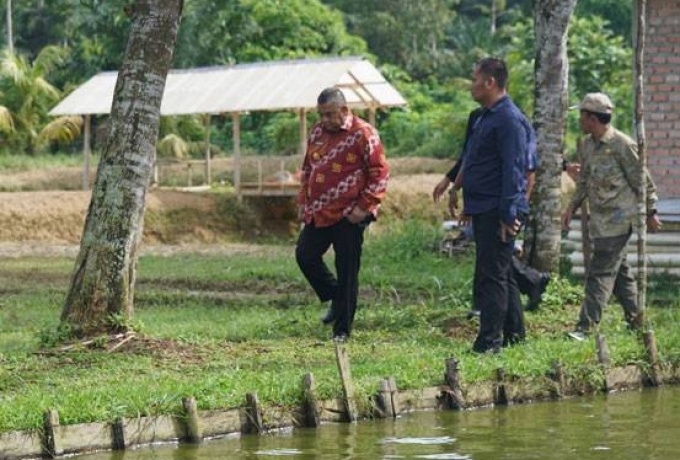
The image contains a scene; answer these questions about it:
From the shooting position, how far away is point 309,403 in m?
9.70

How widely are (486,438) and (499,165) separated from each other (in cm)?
271

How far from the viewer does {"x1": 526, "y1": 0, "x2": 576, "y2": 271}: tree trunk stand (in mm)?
14555

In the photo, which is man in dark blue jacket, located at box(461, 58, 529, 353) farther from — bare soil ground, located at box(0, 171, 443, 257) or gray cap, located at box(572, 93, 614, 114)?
bare soil ground, located at box(0, 171, 443, 257)

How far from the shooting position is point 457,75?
5238cm

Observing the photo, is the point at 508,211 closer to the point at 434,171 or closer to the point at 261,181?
the point at 261,181

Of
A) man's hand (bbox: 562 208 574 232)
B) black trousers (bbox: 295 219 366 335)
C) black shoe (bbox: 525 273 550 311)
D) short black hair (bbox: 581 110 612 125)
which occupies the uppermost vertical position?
short black hair (bbox: 581 110 612 125)

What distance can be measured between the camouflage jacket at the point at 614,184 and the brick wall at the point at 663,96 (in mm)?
6035

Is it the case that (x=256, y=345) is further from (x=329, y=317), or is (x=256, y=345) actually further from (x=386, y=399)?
(x=386, y=399)

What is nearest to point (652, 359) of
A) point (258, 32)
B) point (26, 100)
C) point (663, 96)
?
point (663, 96)

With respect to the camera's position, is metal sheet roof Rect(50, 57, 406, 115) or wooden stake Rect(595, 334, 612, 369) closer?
wooden stake Rect(595, 334, 612, 369)

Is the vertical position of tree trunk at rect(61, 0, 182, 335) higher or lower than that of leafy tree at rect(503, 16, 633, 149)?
lower

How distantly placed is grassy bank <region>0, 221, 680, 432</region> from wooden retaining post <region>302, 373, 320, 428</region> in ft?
0.30

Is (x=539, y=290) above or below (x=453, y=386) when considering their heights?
above

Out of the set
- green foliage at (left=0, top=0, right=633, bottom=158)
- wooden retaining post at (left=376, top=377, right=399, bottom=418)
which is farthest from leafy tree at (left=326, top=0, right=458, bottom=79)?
wooden retaining post at (left=376, top=377, right=399, bottom=418)
